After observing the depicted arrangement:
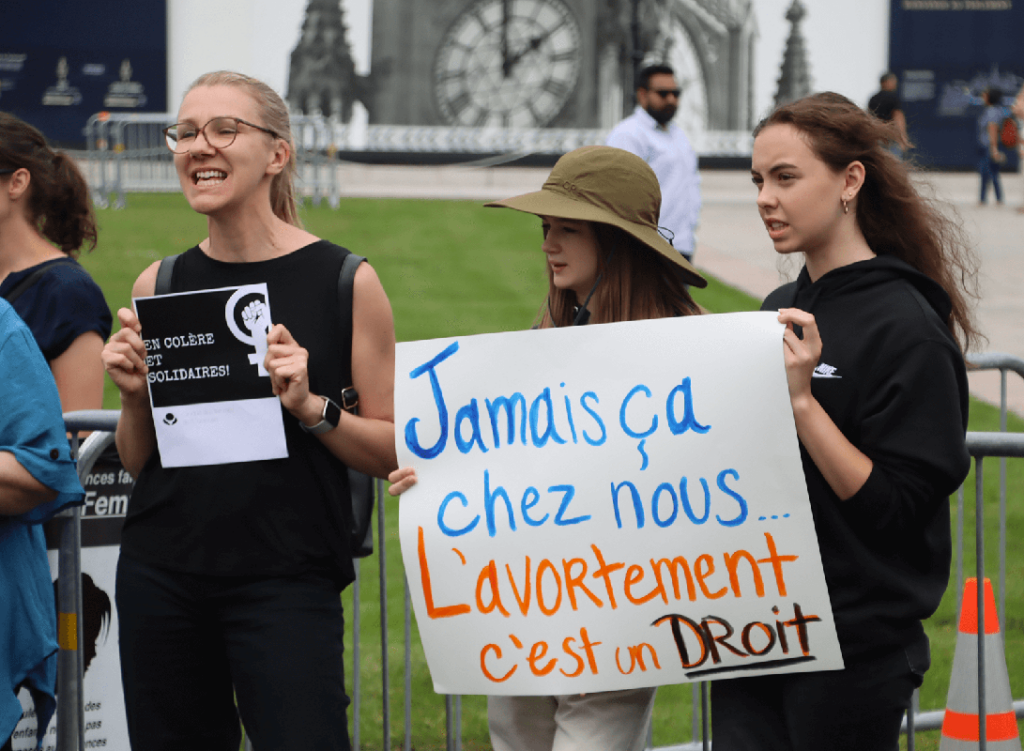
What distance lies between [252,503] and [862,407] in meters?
1.18

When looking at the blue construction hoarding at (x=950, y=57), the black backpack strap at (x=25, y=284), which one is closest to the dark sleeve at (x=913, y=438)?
the black backpack strap at (x=25, y=284)

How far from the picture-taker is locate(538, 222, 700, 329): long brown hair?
8.84 ft

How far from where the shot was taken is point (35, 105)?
106 feet

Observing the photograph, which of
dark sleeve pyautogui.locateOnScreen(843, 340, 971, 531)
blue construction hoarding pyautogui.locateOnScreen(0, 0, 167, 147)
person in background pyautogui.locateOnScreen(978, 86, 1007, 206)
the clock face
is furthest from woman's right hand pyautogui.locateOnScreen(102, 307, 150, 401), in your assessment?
blue construction hoarding pyautogui.locateOnScreen(0, 0, 167, 147)

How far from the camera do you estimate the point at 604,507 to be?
249 centimetres

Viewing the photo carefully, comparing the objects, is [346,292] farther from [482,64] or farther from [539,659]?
[482,64]

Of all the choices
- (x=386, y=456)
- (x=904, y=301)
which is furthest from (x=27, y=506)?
(x=904, y=301)

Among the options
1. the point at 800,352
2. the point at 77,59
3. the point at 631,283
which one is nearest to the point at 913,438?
the point at 800,352

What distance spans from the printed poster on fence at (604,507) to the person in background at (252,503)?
139 mm

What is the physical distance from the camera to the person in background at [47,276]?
3361 mm

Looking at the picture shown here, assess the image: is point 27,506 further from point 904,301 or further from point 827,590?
point 904,301

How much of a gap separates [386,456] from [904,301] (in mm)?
1057

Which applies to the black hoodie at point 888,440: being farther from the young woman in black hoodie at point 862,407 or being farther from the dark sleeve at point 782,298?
the dark sleeve at point 782,298

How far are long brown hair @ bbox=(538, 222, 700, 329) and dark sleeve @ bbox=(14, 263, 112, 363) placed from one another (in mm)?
1399
